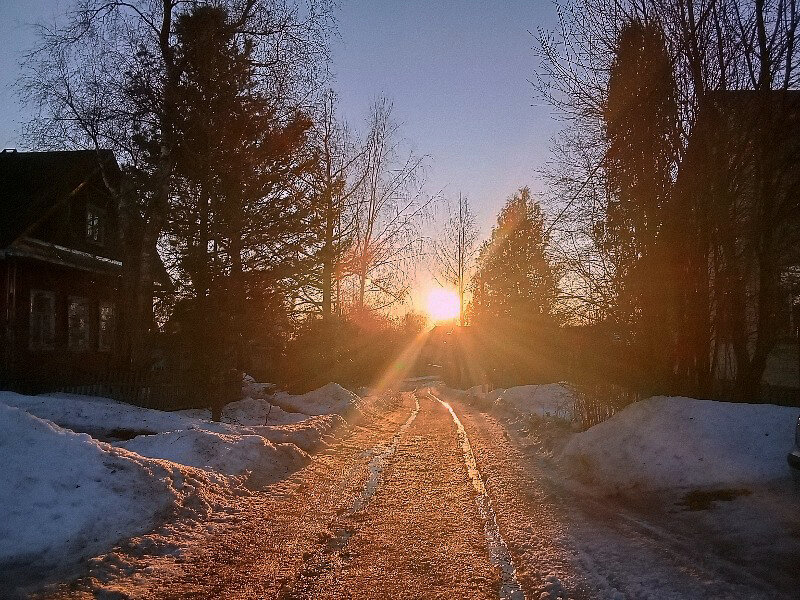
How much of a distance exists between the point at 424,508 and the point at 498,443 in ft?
27.0

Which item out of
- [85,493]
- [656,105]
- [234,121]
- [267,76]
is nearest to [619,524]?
[85,493]

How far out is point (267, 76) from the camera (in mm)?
21656

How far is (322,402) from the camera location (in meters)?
25.9

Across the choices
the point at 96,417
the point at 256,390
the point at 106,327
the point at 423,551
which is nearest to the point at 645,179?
the point at 423,551

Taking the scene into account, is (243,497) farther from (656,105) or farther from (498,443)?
(656,105)

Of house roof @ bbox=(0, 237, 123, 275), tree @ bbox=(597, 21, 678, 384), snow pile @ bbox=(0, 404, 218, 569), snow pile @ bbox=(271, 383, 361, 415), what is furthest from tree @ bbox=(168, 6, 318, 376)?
tree @ bbox=(597, 21, 678, 384)

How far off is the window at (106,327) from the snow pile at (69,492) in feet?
65.7

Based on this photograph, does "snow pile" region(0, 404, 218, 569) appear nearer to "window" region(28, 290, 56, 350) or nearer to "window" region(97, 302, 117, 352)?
"window" region(28, 290, 56, 350)

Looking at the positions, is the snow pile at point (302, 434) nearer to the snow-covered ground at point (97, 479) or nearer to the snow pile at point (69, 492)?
the snow-covered ground at point (97, 479)

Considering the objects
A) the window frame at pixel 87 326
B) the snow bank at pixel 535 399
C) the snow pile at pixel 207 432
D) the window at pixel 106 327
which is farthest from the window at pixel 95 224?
the snow bank at pixel 535 399

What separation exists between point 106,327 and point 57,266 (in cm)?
479

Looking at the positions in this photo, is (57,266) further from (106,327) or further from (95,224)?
(106,327)

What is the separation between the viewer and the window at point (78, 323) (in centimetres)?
2509

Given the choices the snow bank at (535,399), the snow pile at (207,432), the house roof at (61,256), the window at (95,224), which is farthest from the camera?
the window at (95,224)
